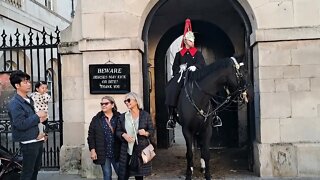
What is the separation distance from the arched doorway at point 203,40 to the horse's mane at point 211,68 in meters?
4.89

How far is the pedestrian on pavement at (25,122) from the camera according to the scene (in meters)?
5.05

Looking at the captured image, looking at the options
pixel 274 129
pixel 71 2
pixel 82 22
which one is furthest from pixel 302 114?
pixel 71 2

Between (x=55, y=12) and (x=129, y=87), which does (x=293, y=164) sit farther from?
(x=55, y=12)

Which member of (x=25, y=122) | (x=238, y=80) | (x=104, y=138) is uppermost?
(x=238, y=80)

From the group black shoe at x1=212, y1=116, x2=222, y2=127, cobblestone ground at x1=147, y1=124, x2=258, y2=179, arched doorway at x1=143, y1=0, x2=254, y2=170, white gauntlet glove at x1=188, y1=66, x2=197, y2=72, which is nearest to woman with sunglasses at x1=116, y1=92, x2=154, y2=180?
white gauntlet glove at x1=188, y1=66, x2=197, y2=72

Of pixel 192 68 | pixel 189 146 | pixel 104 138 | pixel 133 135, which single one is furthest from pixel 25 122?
pixel 192 68

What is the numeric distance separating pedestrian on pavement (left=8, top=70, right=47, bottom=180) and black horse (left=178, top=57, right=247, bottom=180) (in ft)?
8.71

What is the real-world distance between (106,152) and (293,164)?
3.67 metres

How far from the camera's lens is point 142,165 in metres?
5.33

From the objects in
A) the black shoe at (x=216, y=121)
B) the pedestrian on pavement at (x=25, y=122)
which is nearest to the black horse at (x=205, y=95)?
the black shoe at (x=216, y=121)

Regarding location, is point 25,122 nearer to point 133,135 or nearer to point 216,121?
point 133,135

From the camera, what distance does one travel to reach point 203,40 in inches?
489

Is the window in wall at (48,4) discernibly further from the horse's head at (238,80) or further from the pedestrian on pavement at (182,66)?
the horse's head at (238,80)

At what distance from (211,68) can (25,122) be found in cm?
321
